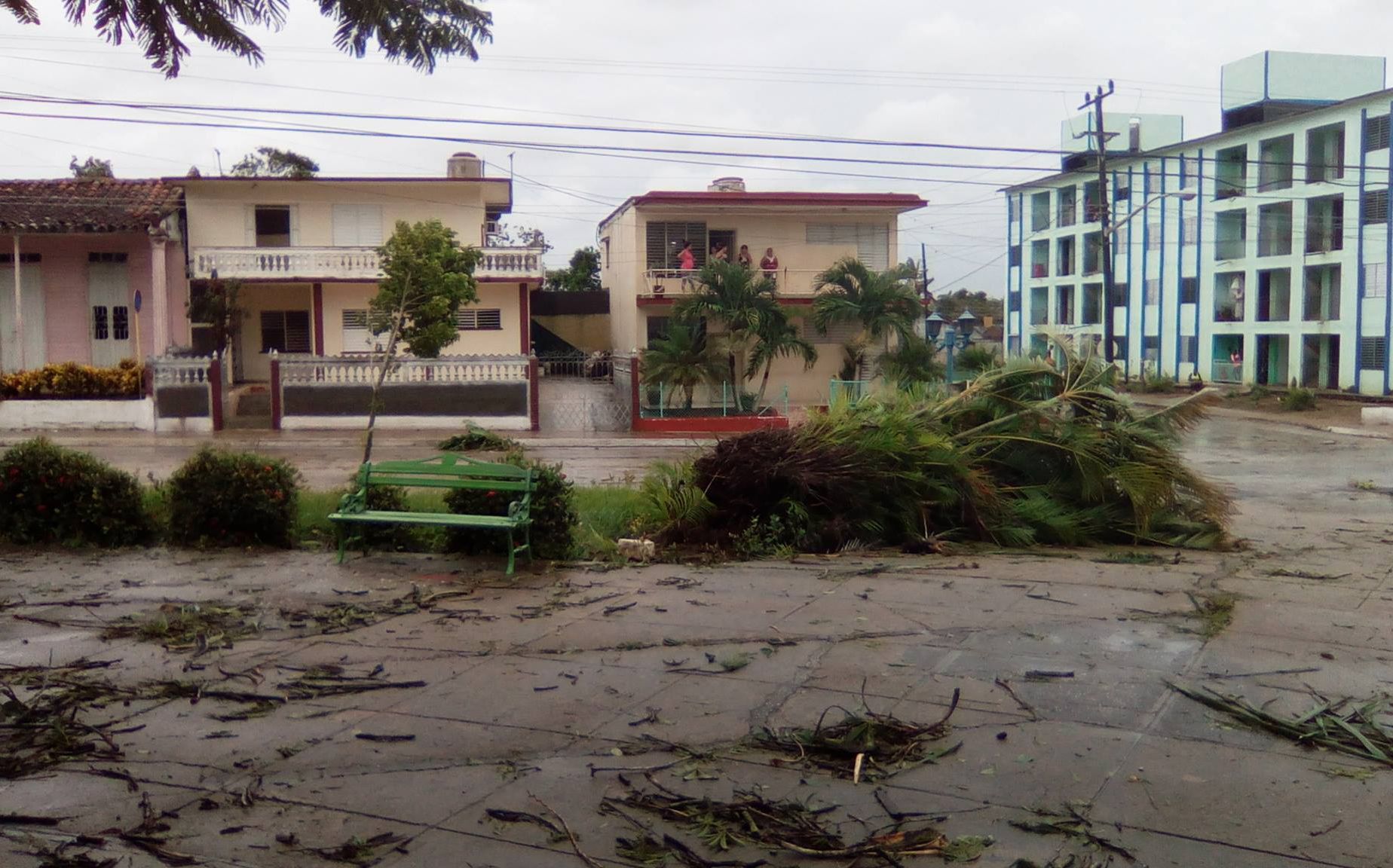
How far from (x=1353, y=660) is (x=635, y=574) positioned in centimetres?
476

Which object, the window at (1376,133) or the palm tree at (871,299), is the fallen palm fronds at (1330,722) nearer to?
the palm tree at (871,299)

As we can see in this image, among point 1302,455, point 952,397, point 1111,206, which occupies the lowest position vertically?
point 1302,455

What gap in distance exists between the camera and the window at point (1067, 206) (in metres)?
61.8

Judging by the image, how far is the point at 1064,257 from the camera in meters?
63.4

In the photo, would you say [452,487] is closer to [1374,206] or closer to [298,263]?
[298,263]

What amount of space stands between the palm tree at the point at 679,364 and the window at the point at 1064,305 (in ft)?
127

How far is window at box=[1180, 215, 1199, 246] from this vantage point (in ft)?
175

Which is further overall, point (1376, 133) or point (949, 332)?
point (1376, 133)

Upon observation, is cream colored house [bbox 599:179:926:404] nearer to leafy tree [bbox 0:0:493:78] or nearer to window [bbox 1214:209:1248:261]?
window [bbox 1214:209:1248:261]

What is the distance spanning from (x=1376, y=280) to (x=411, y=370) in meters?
34.6

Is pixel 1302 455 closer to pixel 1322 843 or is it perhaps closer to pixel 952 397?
pixel 952 397

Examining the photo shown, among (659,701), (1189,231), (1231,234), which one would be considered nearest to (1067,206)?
(1189,231)

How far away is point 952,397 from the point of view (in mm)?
11914

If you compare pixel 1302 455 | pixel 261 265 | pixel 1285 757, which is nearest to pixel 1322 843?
pixel 1285 757
